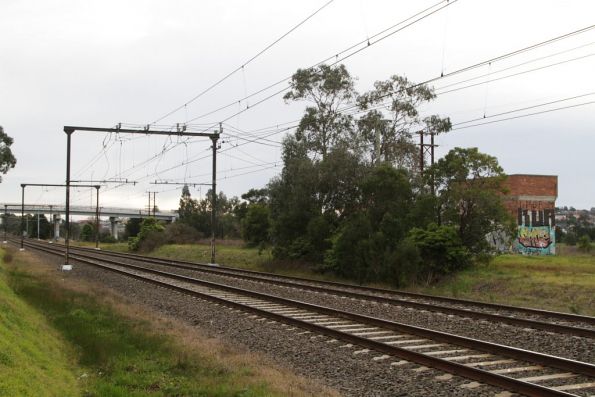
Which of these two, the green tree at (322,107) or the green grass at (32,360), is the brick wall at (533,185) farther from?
the green grass at (32,360)

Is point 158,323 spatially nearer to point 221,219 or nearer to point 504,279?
point 504,279

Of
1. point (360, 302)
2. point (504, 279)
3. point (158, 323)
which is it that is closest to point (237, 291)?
point (360, 302)

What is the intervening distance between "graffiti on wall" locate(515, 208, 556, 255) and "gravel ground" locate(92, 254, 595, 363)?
26417 millimetres

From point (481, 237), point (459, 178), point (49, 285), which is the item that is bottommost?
point (49, 285)

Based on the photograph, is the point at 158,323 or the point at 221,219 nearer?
the point at 158,323

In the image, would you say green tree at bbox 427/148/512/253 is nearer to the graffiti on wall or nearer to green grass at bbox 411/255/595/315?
green grass at bbox 411/255/595/315

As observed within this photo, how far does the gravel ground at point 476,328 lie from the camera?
1109 centimetres

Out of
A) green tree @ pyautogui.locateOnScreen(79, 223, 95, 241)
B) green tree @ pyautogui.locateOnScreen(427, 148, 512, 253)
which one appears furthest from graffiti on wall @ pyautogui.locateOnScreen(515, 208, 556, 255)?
green tree @ pyautogui.locateOnScreen(79, 223, 95, 241)

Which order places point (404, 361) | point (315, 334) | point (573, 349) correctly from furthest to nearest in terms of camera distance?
point (315, 334) → point (573, 349) → point (404, 361)

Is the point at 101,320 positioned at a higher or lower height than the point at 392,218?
lower

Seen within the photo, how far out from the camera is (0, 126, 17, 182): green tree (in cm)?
4816

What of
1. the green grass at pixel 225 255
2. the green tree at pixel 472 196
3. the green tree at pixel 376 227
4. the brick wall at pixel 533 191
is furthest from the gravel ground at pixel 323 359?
the brick wall at pixel 533 191

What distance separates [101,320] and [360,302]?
7770 mm

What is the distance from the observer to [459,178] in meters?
27.5
